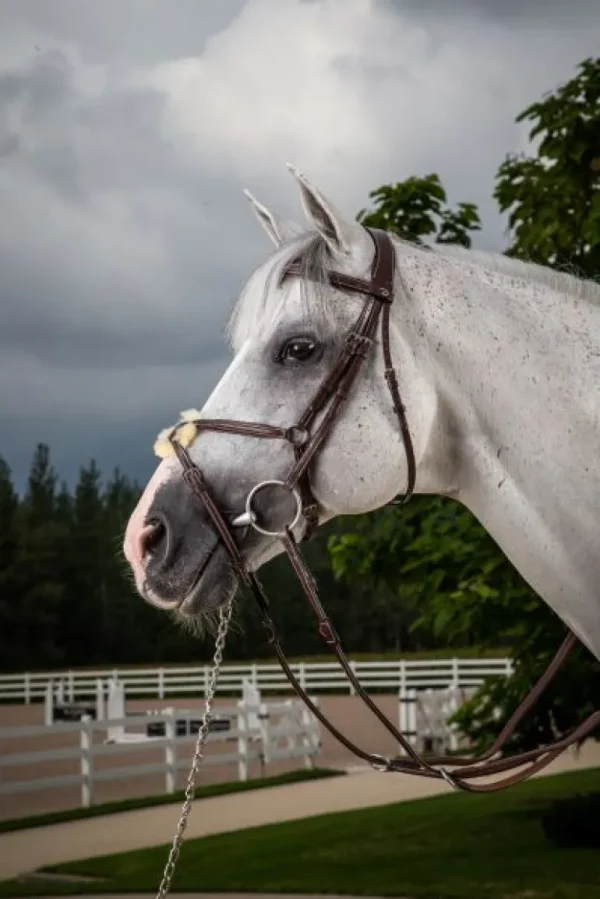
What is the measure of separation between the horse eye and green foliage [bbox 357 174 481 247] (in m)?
5.33

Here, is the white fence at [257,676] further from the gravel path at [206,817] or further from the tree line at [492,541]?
the tree line at [492,541]

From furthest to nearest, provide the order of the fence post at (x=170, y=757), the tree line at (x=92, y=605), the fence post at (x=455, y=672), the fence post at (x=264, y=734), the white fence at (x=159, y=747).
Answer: the tree line at (x=92, y=605) → the fence post at (x=455, y=672) → the fence post at (x=264, y=734) → the fence post at (x=170, y=757) → the white fence at (x=159, y=747)

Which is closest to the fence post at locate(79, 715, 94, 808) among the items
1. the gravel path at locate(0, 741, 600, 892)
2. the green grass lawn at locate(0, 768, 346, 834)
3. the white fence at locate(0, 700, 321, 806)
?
the white fence at locate(0, 700, 321, 806)

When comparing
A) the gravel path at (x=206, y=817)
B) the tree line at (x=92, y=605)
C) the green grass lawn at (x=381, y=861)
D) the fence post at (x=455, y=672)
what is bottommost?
the green grass lawn at (x=381, y=861)

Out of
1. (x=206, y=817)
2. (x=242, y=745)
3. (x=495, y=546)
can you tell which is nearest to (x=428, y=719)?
(x=242, y=745)

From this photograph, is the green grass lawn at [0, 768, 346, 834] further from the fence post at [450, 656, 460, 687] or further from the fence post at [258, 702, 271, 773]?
the fence post at [450, 656, 460, 687]

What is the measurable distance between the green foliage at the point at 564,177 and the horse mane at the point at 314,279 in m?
4.89

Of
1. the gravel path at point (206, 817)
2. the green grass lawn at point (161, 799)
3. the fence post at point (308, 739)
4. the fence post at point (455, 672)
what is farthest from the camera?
the fence post at point (455, 672)

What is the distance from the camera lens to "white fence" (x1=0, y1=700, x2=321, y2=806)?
11.9 meters

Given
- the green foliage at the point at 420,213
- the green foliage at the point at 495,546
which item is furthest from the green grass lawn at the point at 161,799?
the green foliage at the point at 420,213

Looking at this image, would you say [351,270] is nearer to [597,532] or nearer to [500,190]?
[597,532]

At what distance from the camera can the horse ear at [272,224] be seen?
9.03 feet

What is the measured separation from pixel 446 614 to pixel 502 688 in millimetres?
1434

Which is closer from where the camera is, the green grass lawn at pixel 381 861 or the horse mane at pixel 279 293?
the horse mane at pixel 279 293
